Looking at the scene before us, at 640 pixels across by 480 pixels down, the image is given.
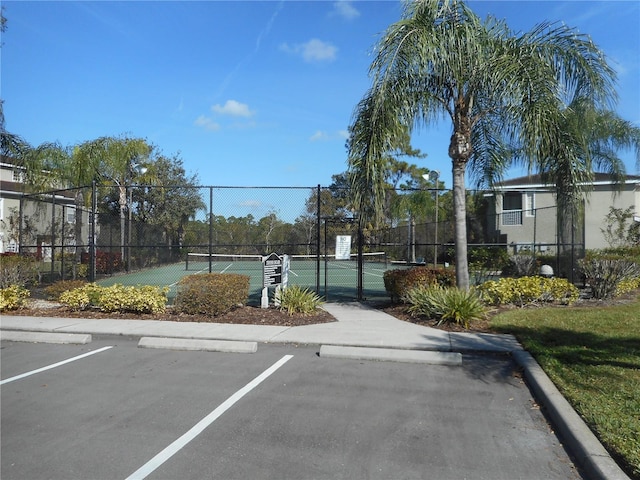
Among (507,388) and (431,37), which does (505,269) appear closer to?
(431,37)

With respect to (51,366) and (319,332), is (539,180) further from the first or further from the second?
(51,366)

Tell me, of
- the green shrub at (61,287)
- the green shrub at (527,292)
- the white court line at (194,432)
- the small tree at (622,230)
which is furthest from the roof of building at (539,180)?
the green shrub at (61,287)

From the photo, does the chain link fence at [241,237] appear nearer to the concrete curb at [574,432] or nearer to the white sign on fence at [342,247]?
the white sign on fence at [342,247]

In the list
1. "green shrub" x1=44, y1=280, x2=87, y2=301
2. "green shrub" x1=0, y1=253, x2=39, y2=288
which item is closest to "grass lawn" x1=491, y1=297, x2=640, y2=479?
"green shrub" x1=44, y1=280, x2=87, y2=301

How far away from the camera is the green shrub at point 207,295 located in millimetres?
10508

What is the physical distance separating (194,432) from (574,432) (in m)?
3.43

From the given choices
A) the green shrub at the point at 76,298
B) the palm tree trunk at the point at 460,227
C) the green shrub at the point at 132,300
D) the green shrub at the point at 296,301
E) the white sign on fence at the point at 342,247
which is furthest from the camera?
the white sign on fence at the point at 342,247

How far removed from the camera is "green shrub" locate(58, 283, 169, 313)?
10.9 meters

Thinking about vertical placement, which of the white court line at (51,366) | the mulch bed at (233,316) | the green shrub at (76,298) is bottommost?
the white court line at (51,366)

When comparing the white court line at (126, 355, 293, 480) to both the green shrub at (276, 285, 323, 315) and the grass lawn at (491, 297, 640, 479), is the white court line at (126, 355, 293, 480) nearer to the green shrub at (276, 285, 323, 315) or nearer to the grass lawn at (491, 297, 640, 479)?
the grass lawn at (491, 297, 640, 479)

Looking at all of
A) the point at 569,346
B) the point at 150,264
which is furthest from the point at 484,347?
the point at 150,264

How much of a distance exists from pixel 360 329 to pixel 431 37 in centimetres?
596

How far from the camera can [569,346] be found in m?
7.43

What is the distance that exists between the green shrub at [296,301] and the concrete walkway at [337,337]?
2.18 ft
